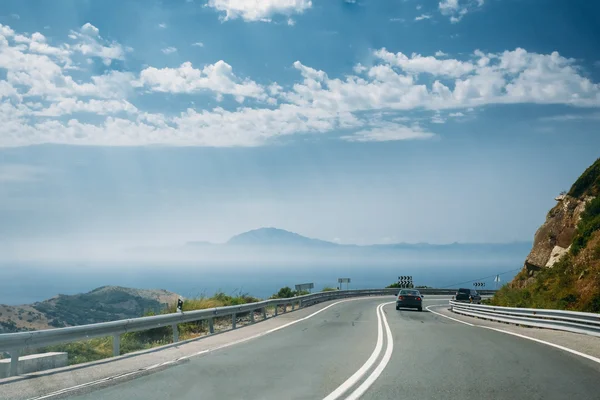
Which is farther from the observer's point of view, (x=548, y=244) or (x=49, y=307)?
(x=49, y=307)

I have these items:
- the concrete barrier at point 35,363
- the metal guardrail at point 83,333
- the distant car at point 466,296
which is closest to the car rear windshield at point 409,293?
the distant car at point 466,296

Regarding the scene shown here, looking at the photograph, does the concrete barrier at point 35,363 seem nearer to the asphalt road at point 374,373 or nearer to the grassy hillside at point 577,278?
the asphalt road at point 374,373

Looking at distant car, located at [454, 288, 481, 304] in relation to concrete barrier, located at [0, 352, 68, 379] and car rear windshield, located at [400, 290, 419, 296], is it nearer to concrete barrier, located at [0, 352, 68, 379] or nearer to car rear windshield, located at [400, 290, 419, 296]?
car rear windshield, located at [400, 290, 419, 296]

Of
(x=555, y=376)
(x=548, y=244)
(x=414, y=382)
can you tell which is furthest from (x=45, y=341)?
(x=548, y=244)

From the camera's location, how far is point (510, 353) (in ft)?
42.3

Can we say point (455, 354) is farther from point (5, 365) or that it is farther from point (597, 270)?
point (597, 270)

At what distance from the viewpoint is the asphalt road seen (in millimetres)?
8281

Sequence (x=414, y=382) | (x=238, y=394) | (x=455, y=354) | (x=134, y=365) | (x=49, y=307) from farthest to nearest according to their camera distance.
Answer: (x=49, y=307), (x=455, y=354), (x=134, y=365), (x=414, y=382), (x=238, y=394)

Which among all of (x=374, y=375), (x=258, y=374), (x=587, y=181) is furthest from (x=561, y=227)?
(x=258, y=374)

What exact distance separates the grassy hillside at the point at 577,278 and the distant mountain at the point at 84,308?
82.3ft

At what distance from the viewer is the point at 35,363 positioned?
1022cm

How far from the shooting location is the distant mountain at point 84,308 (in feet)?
154

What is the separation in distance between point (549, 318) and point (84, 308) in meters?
49.0

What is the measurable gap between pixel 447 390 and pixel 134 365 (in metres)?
6.08
